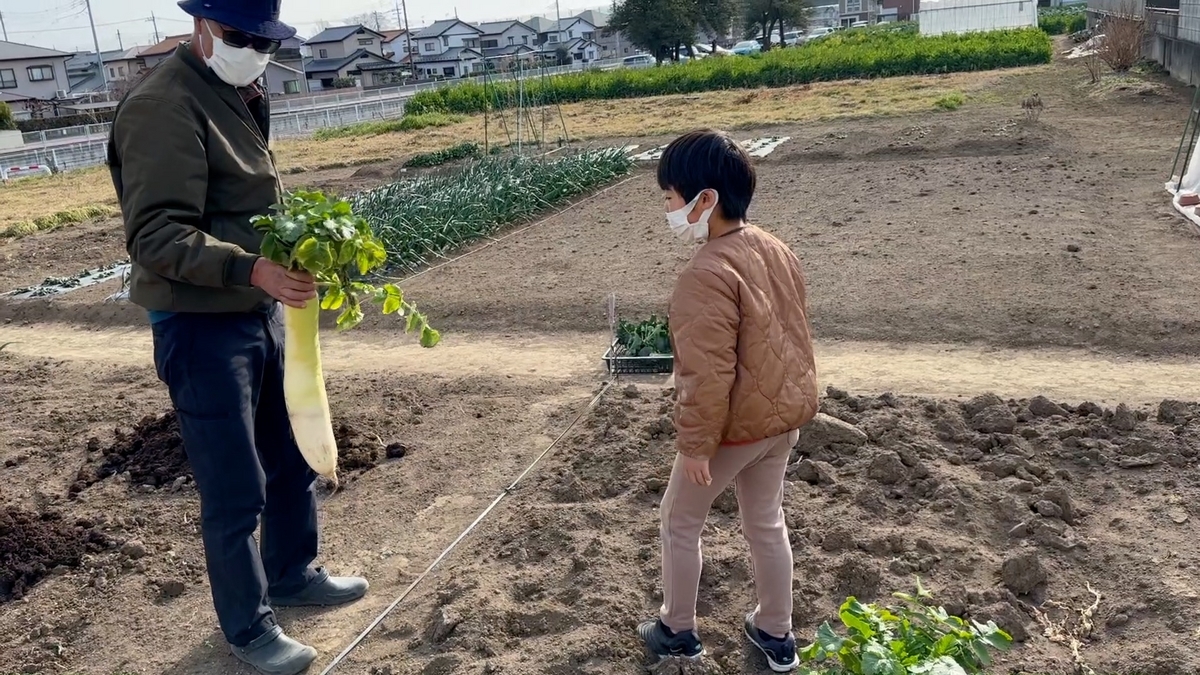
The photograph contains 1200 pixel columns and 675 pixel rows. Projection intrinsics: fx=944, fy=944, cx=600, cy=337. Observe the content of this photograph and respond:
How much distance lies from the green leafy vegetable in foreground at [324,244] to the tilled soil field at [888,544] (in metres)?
1.12

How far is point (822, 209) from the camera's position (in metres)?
9.98

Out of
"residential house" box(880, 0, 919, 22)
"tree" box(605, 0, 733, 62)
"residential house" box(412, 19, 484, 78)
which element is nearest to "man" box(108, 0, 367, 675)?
"tree" box(605, 0, 733, 62)

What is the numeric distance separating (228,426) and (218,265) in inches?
20.4

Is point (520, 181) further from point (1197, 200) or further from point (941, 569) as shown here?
point (941, 569)

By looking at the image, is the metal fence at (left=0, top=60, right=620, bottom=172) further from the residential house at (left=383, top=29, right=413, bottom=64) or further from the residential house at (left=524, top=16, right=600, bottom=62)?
the residential house at (left=383, top=29, right=413, bottom=64)

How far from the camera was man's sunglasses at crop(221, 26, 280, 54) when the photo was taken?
2.79 m


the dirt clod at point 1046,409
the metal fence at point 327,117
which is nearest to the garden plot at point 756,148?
the dirt clod at point 1046,409

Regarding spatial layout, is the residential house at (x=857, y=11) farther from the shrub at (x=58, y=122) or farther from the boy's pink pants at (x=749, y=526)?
the boy's pink pants at (x=749, y=526)

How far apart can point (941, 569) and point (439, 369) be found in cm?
379

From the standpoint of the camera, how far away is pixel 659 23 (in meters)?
45.8

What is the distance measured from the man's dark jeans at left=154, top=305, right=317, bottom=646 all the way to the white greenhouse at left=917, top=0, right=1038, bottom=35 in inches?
1777

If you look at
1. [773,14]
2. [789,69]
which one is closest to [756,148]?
[789,69]

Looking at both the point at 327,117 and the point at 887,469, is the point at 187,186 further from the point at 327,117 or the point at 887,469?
the point at 327,117

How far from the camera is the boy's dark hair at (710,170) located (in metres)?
2.47
